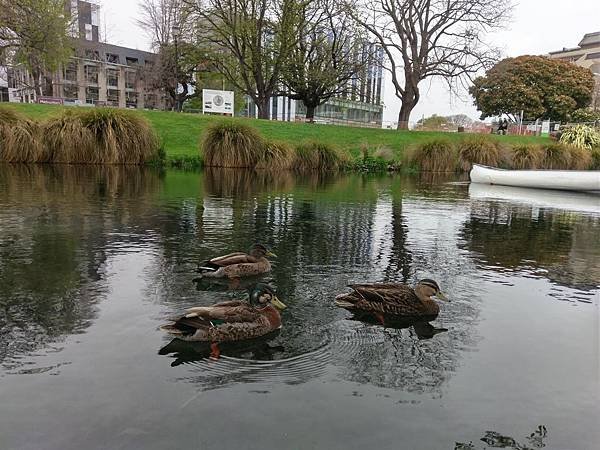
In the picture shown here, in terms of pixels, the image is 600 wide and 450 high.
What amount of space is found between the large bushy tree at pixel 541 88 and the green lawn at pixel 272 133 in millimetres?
23358

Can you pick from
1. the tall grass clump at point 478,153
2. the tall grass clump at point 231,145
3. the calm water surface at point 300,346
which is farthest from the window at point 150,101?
the calm water surface at point 300,346

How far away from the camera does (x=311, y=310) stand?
5121mm

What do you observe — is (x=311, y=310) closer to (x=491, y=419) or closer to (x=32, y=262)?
(x=491, y=419)

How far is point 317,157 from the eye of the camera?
80.1ft

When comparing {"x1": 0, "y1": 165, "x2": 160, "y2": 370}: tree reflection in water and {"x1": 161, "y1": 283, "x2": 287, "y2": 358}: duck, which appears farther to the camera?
{"x1": 0, "y1": 165, "x2": 160, "y2": 370}: tree reflection in water

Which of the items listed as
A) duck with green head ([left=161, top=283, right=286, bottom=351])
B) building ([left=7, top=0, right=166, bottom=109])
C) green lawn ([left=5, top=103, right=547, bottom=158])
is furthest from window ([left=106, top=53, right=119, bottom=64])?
duck with green head ([left=161, top=283, right=286, bottom=351])

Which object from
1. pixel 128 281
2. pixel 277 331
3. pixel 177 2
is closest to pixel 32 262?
pixel 128 281

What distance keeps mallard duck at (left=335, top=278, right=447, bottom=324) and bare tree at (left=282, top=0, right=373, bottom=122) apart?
31551mm

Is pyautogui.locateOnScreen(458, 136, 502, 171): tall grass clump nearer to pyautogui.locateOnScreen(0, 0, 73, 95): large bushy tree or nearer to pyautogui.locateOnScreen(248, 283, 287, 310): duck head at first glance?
pyautogui.locateOnScreen(248, 283, 287, 310): duck head

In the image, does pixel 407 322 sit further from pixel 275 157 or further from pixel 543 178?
pixel 275 157

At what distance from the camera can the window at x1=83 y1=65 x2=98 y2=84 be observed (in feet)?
291

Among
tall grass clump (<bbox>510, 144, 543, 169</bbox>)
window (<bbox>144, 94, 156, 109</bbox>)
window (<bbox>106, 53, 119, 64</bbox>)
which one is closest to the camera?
tall grass clump (<bbox>510, 144, 543, 169</bbox>)

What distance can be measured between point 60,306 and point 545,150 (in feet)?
93.7

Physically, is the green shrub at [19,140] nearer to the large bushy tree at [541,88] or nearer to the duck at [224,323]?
the duck at [224,323]
